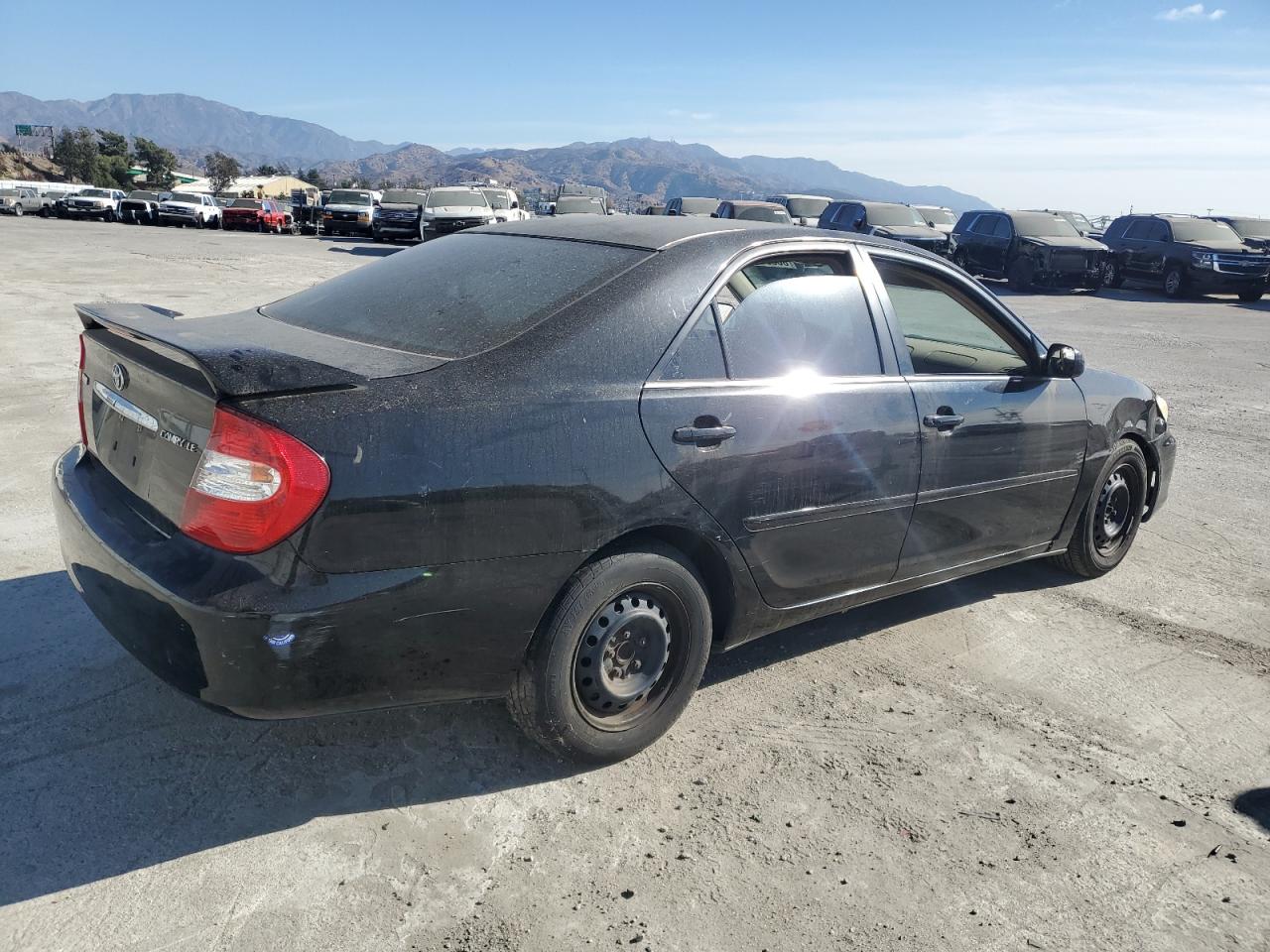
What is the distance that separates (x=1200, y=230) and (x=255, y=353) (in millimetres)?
26130

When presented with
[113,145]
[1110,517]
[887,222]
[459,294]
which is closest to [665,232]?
[459,294]

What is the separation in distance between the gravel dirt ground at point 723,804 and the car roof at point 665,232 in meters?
1.62

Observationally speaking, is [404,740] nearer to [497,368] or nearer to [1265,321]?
[497,368]

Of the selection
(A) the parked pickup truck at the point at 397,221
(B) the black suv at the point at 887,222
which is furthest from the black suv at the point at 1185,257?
(A) the parked pickup truck at the point at 397,221

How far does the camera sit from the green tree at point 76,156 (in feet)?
302

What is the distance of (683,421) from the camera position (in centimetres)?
299

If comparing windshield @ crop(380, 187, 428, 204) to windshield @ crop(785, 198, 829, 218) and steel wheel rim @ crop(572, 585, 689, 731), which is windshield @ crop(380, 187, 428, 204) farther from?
steel wheel rim @ crop(572, 585, 689, 731)

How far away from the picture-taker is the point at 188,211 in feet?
125

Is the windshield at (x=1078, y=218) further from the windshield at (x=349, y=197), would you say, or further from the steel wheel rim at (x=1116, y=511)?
the steel wheel rim at (x=1116, y=511)

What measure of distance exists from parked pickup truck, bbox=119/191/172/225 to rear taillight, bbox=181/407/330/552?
41.7 m

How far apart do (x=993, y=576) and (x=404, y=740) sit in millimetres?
3174

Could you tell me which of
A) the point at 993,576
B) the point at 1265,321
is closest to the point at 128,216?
the point at 1265,321

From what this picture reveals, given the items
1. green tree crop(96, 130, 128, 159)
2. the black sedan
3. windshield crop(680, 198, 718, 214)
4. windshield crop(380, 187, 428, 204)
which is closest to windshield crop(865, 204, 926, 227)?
windshield crop(680, 198, 718, 214)

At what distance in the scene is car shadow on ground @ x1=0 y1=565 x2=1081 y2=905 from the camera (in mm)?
2592
